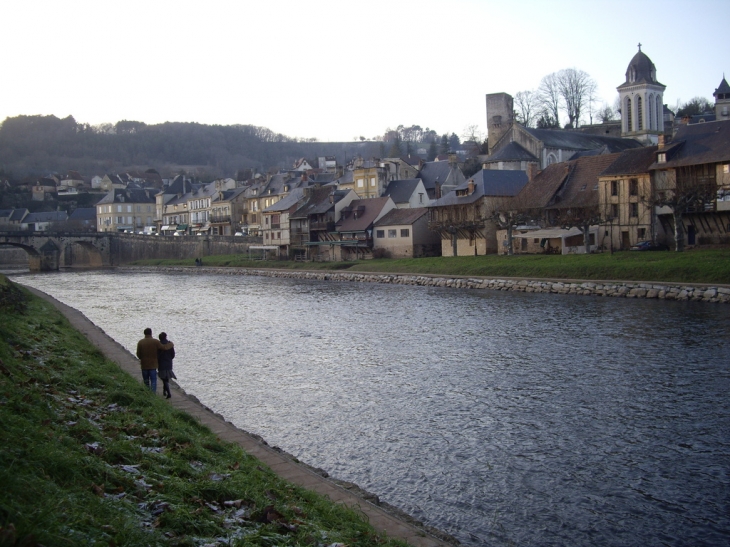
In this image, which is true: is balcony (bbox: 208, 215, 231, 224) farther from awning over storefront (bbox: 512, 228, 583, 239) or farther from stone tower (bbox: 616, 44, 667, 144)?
awning over storefront (bbox: 512, 228, 583, 239)

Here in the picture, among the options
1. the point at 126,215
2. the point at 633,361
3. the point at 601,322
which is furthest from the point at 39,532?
the point at 126,215

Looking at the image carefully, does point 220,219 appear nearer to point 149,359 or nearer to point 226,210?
point 226,210

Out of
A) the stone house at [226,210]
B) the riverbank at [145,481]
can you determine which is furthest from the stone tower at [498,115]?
the riverbank at [145,481]

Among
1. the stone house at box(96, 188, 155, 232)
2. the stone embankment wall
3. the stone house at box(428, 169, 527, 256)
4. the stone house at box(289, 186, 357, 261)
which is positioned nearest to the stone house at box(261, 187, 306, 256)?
the stone house at box(289, 186, 357, 261)

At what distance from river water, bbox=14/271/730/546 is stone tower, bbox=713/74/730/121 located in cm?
6890

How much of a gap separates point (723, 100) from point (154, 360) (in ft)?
310

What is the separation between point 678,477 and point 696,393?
564 centimetres

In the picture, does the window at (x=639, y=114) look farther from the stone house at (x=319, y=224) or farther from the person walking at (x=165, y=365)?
the person walking at (x=165, y=365)

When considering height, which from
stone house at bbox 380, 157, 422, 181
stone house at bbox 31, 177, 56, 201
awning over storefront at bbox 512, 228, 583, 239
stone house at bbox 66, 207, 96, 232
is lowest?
awning over storefront at bbox 512, 228, 583, 239

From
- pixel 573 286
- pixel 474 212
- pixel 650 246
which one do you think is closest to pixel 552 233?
pixel 650 246

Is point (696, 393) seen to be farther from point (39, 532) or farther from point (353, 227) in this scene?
point (353, 227)

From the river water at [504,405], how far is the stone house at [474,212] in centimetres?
2179

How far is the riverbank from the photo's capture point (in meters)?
6.36

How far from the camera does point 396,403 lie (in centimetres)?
1678
